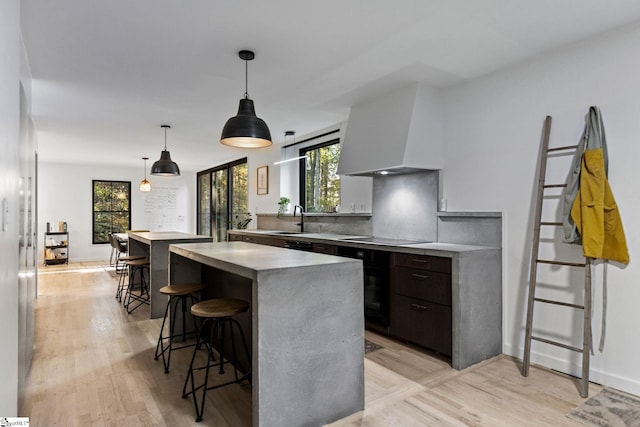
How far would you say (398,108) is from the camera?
379cm

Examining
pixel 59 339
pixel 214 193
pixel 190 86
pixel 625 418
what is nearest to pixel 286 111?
pixel 190 86

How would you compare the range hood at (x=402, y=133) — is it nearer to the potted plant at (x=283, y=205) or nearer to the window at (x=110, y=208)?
the potted plant at (x=283, y=205)

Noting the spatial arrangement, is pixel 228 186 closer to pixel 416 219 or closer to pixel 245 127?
pixel 416 219

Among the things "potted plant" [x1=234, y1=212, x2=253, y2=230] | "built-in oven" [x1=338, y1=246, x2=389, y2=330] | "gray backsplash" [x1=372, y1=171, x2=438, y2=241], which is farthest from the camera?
"potted plant" [x1=234, y1=212, x2=253, y2=230]

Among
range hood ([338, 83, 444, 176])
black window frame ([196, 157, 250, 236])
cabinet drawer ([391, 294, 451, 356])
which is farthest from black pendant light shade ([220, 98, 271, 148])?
black window frame ([196, 157, 250, 236])

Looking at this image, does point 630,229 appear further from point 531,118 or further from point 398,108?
point 398,108

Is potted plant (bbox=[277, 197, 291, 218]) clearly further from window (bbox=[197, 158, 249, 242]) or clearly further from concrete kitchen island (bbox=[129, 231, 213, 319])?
concrete kitchen island (bbox=[129, 231, 213, 319])

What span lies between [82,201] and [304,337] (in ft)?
31.0

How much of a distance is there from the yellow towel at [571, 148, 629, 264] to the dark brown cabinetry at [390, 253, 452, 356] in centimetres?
94

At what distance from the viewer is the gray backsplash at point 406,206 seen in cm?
390

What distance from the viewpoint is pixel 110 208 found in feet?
32.5

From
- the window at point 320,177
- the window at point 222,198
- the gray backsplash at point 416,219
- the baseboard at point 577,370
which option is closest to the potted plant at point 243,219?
the window at point 222,198

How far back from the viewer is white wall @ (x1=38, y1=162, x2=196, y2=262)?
9125mm

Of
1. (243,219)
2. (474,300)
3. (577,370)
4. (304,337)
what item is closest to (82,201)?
(243,219)
